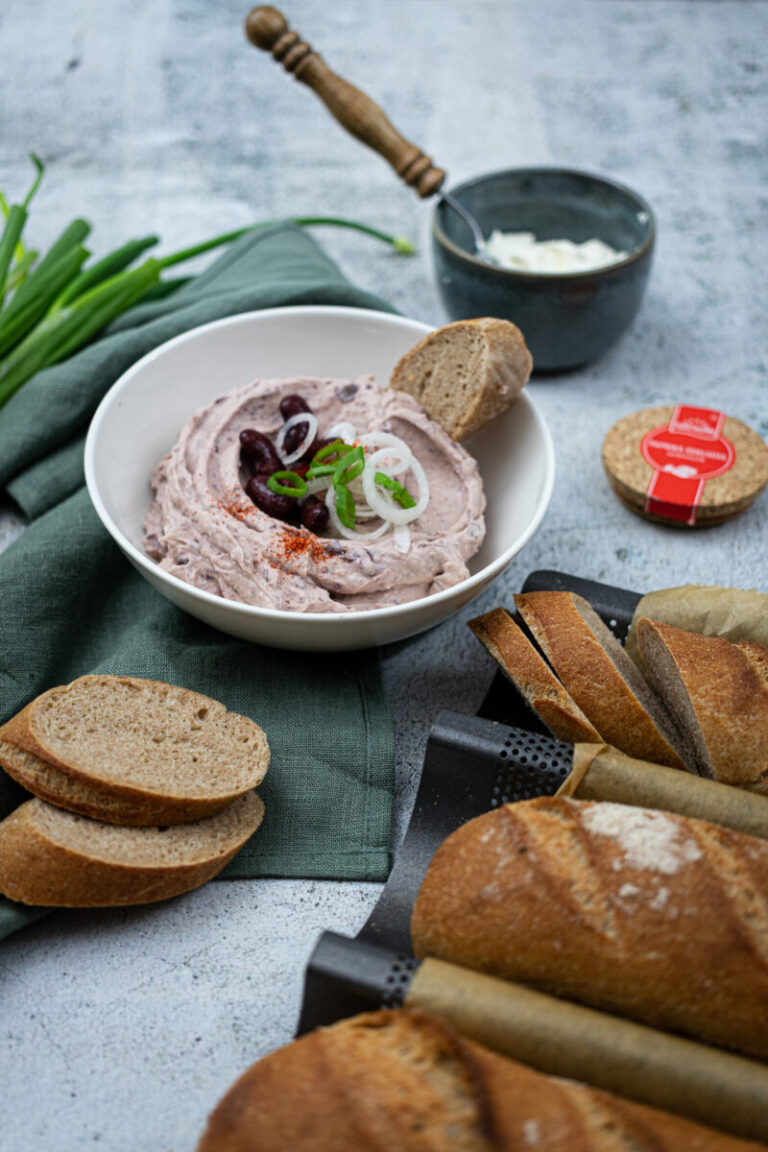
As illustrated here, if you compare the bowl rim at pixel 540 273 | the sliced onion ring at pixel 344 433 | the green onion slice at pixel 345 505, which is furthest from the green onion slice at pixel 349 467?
the bowl rim at pixel 540 273

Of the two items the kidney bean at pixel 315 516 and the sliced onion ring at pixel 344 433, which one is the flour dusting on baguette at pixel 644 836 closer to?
the kidney bean at pixel 315 516

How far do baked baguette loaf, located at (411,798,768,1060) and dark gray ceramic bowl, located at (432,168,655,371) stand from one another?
2172mm

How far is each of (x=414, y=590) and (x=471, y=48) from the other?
442 centimetres

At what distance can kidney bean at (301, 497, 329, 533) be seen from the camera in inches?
108

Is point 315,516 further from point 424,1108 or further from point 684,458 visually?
point 424,1108

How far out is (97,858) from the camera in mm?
2189

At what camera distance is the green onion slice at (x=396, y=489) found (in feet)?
8.95

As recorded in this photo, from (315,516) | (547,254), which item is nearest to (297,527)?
(315,516)

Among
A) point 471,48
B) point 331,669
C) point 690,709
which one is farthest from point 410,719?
point 471,48

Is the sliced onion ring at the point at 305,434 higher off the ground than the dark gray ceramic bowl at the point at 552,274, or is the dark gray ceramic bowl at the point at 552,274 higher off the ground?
the sliced onion ring at the point at 305,434

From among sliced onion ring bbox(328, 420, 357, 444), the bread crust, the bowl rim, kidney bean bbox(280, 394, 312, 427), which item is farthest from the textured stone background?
kidney bean bbox(280, 394, 312, 427)

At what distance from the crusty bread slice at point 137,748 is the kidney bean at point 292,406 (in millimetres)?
877

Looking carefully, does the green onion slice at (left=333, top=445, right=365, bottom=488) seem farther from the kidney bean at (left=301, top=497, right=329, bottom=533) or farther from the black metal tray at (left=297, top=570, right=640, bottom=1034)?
the black metal tray at (left=297, top=570, right=640, bottom=1034)

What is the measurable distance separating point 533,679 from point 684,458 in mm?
1333
